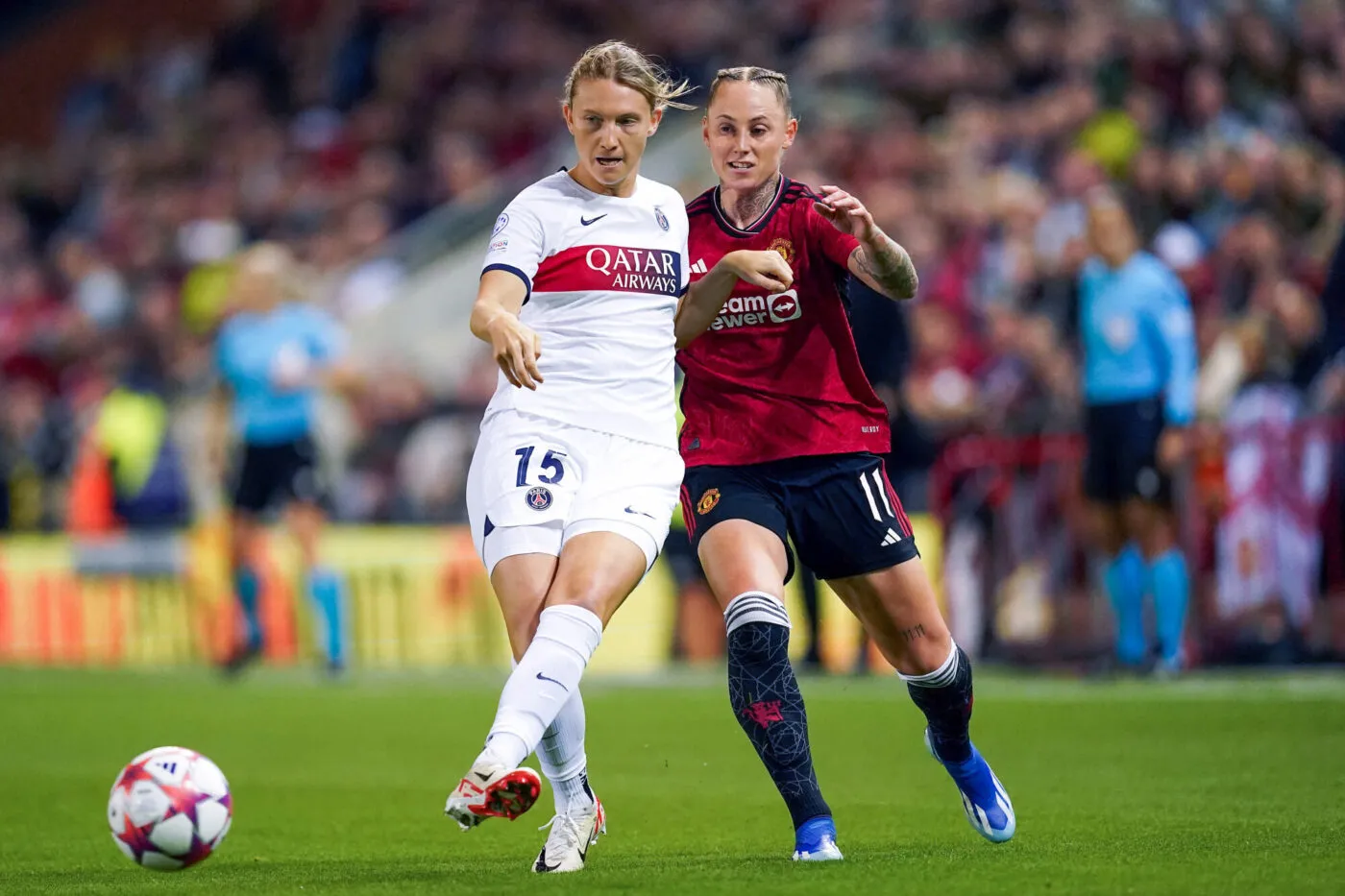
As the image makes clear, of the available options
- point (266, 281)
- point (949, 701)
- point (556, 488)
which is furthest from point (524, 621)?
point (266, 281)

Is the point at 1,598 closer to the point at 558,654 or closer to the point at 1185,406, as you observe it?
the point at 1185,406

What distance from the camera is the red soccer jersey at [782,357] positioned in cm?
637

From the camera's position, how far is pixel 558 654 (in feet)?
18.4

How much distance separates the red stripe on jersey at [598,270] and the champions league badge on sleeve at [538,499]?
602 mm

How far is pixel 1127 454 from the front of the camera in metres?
12.1

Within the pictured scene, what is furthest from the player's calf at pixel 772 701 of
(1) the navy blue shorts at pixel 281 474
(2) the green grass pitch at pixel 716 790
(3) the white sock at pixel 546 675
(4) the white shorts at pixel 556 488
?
(1) the navy blue shorts at pixel 281 474

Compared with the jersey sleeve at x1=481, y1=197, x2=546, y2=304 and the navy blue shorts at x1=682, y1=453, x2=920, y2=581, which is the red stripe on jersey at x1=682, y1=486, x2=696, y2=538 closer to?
the navy blue shorts at x1=682, y1=453, x2=920, y2=581

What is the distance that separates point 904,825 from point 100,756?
195 inches

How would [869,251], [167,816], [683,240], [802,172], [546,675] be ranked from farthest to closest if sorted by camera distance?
[802,172] < [683,240] < [869,251] < [167,816] < [546,675]

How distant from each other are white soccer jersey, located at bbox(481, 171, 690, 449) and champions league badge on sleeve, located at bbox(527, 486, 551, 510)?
9.7 inches

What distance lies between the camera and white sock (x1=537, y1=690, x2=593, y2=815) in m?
6.00

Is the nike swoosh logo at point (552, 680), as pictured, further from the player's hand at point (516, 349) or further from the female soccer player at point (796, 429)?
the player's hand at point (516, 349)

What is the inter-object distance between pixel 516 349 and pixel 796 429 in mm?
1325

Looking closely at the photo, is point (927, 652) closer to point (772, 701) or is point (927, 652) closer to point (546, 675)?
point (772, 701)
